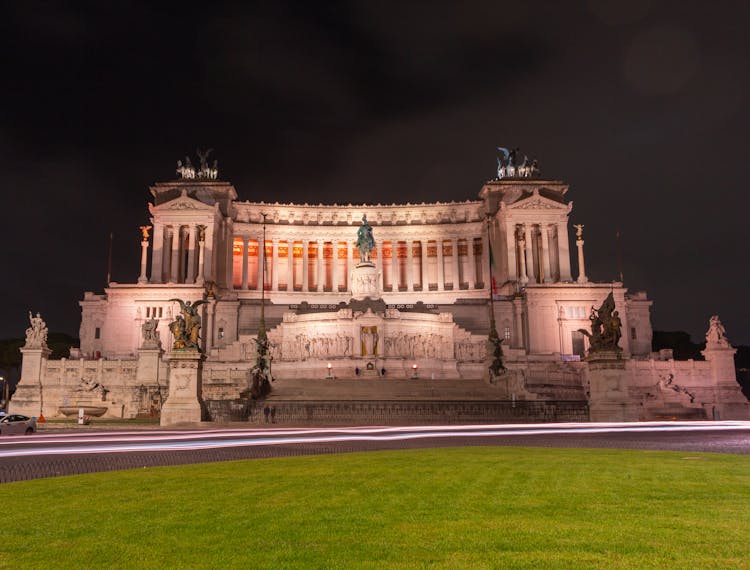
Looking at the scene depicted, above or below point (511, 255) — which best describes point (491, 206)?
above

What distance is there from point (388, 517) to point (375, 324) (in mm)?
60913

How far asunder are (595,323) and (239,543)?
A: 3318cm

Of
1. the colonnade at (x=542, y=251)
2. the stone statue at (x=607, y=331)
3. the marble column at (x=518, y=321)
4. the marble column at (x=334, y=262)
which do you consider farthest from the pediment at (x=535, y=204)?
the stone statue at (x=607, y=331)

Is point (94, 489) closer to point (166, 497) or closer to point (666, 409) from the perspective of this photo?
point (166, 497)

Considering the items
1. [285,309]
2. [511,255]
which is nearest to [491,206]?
[511,255]

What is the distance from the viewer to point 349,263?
109 metres

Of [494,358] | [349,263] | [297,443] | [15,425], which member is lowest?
[297,443]

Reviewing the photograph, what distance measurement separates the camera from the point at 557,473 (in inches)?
538

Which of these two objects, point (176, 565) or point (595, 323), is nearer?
point (176, 565)

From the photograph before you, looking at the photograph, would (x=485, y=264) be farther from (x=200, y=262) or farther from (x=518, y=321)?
(x=200, y=262)

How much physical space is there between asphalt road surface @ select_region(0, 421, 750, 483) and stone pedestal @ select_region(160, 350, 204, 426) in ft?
17.8

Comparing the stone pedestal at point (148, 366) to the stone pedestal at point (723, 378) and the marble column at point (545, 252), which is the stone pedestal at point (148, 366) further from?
the marble column at point (545, 252)

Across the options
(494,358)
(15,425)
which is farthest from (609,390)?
(15,425)

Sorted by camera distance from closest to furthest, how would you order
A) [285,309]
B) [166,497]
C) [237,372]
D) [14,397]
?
1. [166,497]
2. [14,397]
3. [237,372]
4. [285,309]
